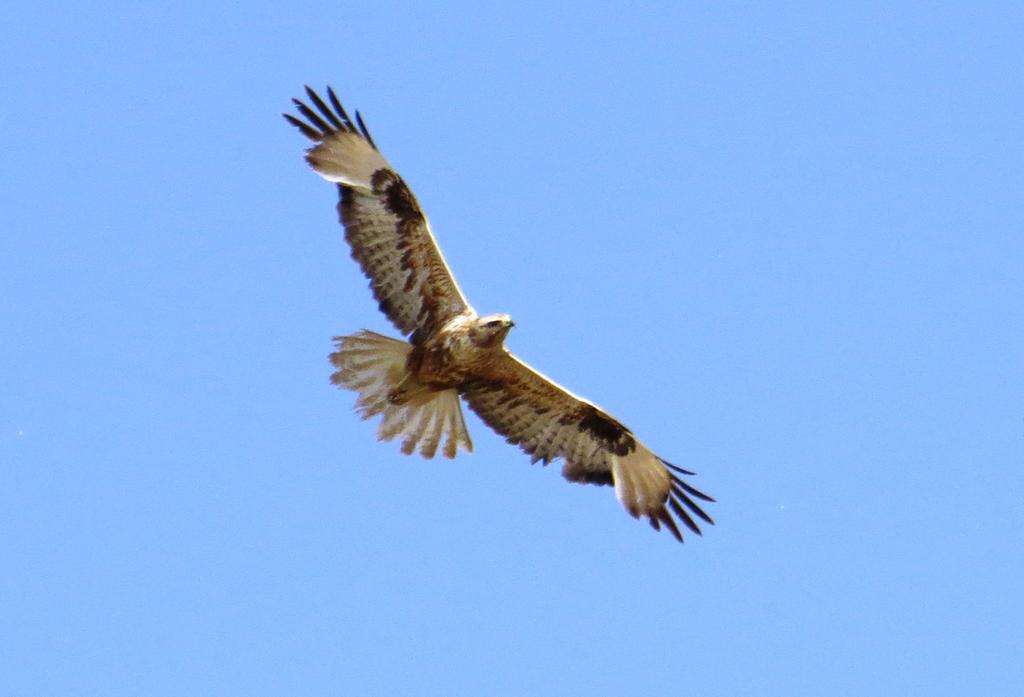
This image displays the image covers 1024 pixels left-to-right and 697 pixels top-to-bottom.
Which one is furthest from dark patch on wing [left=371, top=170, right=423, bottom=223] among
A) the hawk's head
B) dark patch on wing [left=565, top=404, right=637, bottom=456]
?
dark patch on wing [left=565, top=404, right=637, bottom=456]

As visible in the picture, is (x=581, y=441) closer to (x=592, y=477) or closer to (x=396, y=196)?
(x=592, y=477)

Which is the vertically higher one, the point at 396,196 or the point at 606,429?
the point at 606,429

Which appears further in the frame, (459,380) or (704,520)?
(704,520)

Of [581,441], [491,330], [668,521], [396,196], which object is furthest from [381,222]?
[668,521]

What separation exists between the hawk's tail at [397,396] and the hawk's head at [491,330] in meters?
0.57

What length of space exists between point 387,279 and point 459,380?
2.68ft

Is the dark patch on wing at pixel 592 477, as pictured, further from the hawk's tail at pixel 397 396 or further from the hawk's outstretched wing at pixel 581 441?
the hawk's tail at pixel 397 396

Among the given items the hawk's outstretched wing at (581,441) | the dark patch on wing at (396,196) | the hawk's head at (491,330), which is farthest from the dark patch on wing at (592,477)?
the dark patch on wing at (396,196)

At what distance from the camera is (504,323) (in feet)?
41.9

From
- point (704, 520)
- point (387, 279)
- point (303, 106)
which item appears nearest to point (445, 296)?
point (387, 279)

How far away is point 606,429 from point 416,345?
1536 millimetres

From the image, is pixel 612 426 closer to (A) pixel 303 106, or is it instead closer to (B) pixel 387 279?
(B) pixel 387 279

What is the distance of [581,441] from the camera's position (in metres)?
14.0

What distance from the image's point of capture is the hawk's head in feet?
41.9
